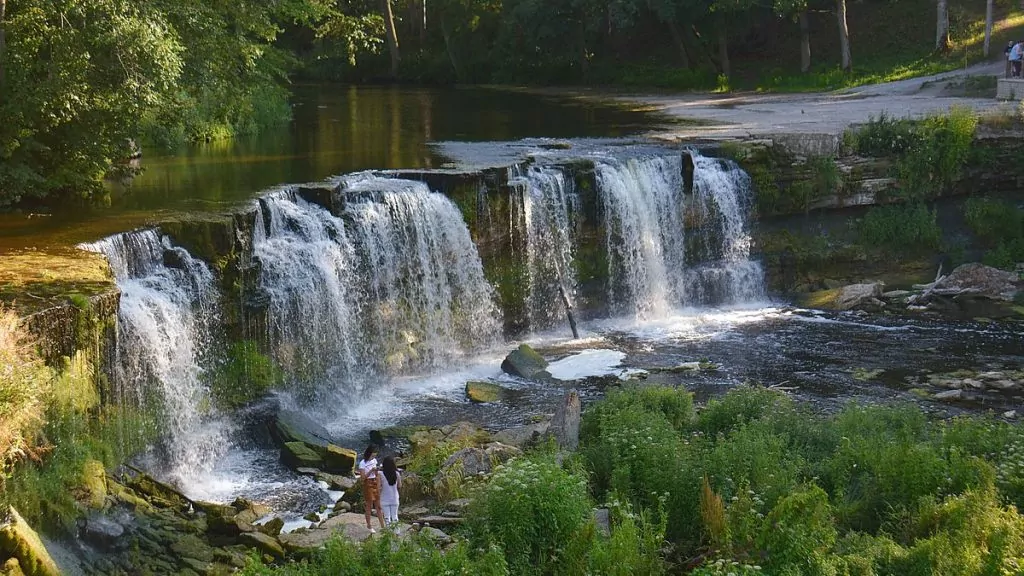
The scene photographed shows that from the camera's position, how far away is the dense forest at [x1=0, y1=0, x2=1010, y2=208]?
16.8 metres

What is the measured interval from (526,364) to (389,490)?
7.37 meters

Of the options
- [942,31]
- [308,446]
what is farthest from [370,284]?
[942,31]

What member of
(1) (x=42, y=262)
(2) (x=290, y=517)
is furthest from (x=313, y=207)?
(2) (x=290, y=517)

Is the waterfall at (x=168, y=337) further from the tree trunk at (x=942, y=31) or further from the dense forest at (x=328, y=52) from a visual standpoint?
the tree trunk at (x=942, y=31)

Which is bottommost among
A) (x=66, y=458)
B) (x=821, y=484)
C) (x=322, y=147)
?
(x=821, y=484)

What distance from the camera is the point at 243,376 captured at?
17188mm

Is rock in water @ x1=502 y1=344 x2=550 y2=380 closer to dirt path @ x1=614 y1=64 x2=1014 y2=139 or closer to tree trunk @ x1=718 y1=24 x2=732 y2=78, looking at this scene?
dirt path @ x1=614 y1=64 x2=1014 y2=139

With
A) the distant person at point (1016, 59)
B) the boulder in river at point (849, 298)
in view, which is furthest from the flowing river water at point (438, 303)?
the distant person at point (1016, 59)

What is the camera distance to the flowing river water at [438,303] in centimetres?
1614

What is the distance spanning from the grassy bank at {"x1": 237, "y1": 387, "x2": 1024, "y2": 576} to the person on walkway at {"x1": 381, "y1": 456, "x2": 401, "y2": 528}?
0.89m

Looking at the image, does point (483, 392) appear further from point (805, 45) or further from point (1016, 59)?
point (805, 45)

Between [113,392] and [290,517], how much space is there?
329cm

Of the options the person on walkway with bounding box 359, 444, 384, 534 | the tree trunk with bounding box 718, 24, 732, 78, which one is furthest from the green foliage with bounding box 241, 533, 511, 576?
the tree trunk with bounding box 718, 24, 732, 78

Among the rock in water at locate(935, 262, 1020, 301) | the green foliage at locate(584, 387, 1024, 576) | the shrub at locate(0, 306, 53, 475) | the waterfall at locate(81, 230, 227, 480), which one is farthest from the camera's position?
the rock in water at locate(935, 262, 1020, 301)
